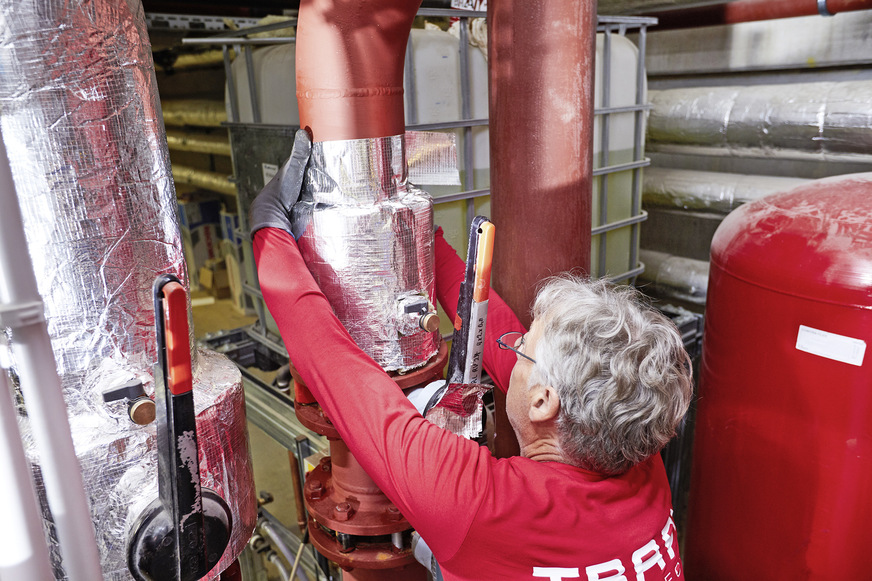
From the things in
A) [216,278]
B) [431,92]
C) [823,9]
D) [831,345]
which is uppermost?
[823,9]

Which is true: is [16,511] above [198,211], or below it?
above

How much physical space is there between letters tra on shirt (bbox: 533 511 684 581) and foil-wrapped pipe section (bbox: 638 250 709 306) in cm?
233

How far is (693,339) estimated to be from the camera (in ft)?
9.36

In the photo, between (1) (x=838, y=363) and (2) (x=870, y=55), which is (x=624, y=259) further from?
(1) (x=838, y=363)

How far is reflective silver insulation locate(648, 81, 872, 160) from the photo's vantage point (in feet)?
8.36

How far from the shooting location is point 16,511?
0.57 m

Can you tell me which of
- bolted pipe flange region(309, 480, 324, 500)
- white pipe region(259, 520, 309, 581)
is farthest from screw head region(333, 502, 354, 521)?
white pipe region(259, 520, 309, 581)

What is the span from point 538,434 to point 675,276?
8.69 feet

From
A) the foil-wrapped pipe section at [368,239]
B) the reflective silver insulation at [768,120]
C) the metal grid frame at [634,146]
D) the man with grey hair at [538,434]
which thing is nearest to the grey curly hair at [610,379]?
the man with grey hair at [538,434]

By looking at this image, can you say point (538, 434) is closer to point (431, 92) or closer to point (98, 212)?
point (98, 212)

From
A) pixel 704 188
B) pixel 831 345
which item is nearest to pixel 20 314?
pixel 831 345

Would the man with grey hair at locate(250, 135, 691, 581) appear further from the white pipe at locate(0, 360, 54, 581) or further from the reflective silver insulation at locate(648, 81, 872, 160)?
the reflective silver insulation at locate(648, 81, 872, 160)

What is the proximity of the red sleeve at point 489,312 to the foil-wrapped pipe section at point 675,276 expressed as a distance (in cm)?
209

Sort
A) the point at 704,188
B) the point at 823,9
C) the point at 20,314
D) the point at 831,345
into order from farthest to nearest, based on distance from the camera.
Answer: the point at 704,188
the point at 823,9
the point at 831,345
the point at 20,314
